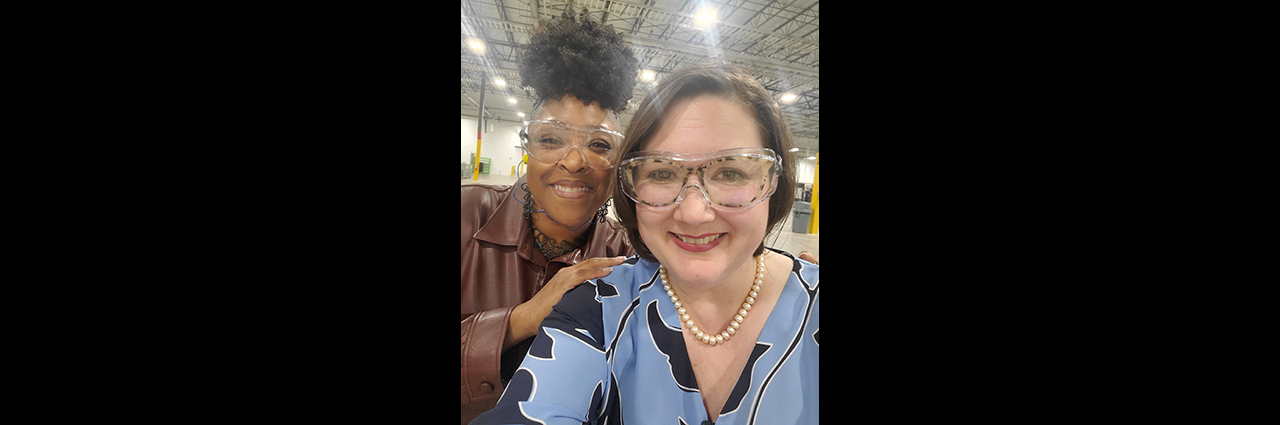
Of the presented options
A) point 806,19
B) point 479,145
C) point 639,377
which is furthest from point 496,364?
point 806,19

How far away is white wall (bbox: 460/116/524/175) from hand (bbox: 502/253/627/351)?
23cm

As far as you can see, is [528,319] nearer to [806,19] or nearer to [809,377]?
[809,377]

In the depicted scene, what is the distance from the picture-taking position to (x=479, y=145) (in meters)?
0.84

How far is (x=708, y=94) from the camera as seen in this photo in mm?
784

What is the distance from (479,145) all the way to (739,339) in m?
0.62

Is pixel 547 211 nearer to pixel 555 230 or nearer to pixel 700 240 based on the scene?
pixel 555 230

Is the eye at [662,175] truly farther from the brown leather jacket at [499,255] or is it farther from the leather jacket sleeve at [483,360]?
the leather jacket sleeve at [483,360]

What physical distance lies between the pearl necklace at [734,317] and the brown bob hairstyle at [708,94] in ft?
0.50

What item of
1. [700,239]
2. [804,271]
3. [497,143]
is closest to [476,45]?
[497,143]

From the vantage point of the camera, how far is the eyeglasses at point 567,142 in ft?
2.65

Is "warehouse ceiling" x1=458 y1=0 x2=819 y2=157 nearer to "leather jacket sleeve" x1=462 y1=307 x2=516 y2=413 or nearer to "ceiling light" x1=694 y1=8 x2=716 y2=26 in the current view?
"ceiling light" x1=694 y1=8 x2=716 y2=26

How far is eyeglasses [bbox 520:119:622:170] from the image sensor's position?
808 millimetres

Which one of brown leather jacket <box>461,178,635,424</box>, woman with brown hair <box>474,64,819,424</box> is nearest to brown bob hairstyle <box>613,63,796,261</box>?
woman with brown hair <box>474,64,819,424</box>

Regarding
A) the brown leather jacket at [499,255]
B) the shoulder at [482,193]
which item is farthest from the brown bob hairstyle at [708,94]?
the shoulder at [482,193]
